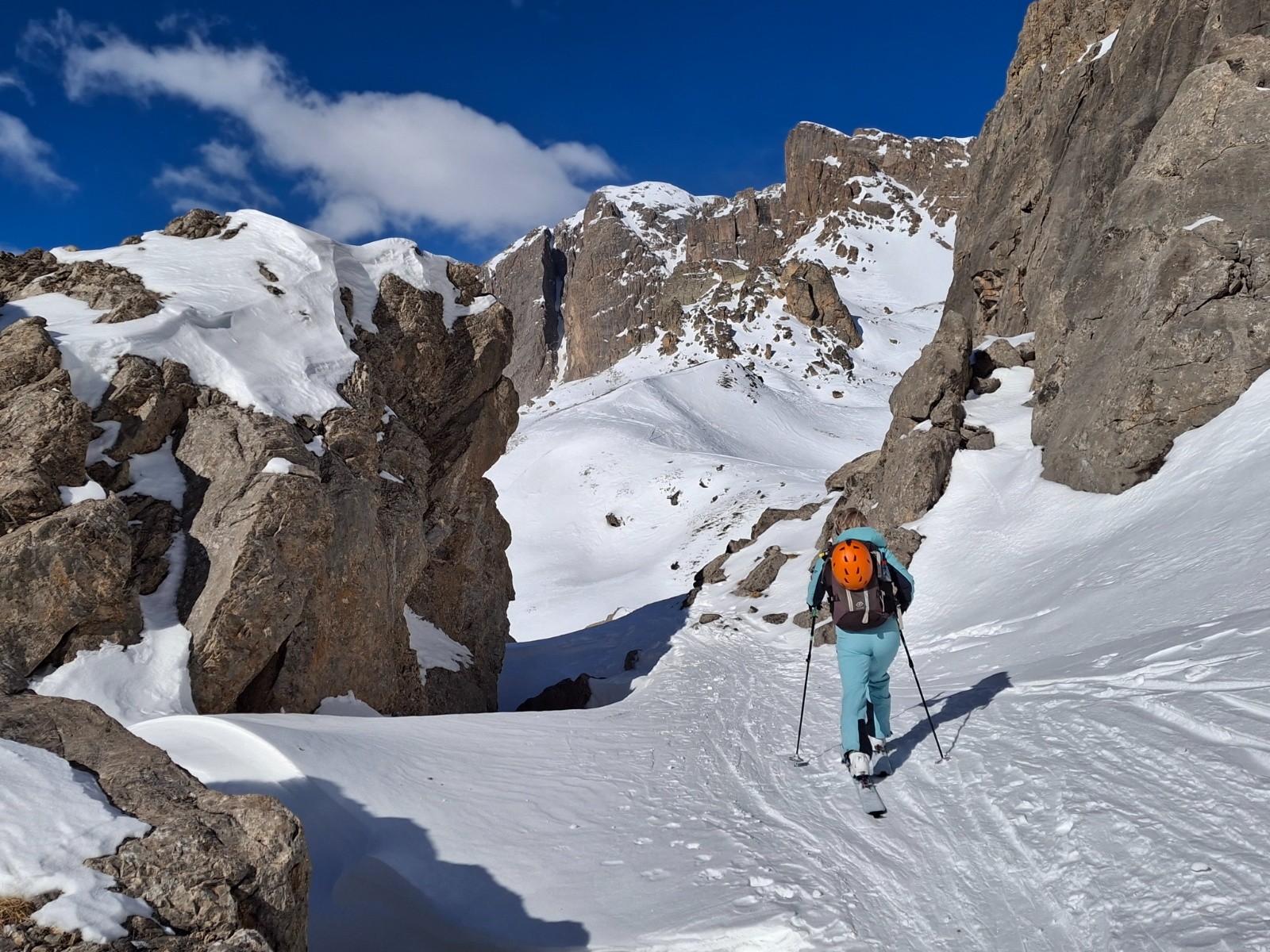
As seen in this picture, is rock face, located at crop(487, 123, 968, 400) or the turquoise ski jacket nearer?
the turquoise ski jacket

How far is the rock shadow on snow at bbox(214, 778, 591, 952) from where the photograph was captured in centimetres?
369

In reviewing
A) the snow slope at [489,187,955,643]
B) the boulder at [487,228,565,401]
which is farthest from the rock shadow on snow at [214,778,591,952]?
the boulder at [487,228,565,401]

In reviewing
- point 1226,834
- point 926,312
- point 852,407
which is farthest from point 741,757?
point 926,312

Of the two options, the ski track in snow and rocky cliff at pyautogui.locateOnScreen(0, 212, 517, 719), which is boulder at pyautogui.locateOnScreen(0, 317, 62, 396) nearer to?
rocky cliff at pyautogui.locateOnScreen(0, 212, 517, 719)

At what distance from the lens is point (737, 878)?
412 centimetres

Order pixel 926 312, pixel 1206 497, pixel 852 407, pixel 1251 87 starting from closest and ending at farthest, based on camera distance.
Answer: pixel 1206 497 < pixel 1251 87 < pixel 852 407 < pixel 926 312

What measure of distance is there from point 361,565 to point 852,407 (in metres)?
48.2

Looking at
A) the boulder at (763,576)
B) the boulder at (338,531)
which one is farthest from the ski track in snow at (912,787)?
the boulder at (763,576)

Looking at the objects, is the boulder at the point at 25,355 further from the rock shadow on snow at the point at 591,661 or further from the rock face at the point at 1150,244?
the rock face at the point at 1150,244

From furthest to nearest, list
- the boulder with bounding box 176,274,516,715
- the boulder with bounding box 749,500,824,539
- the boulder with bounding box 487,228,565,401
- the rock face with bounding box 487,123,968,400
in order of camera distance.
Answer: the boulder with bounding box 487,228,565,401 < the rock face with bounding box 487,123,968,400 < the boulder with bounding box 749,500,824,539 < the boulder with bounding box 176,274,516,715

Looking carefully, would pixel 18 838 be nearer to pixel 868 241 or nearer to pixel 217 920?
pixel 217 920

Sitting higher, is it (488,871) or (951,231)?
(951,231)

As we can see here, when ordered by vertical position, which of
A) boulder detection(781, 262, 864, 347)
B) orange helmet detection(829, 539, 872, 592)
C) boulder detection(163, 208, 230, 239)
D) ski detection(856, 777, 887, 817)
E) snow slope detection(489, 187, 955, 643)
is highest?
boulder detection(781, 262, 864, 347)

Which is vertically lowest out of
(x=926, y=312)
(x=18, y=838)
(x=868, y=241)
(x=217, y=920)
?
(x=217, y=920)
